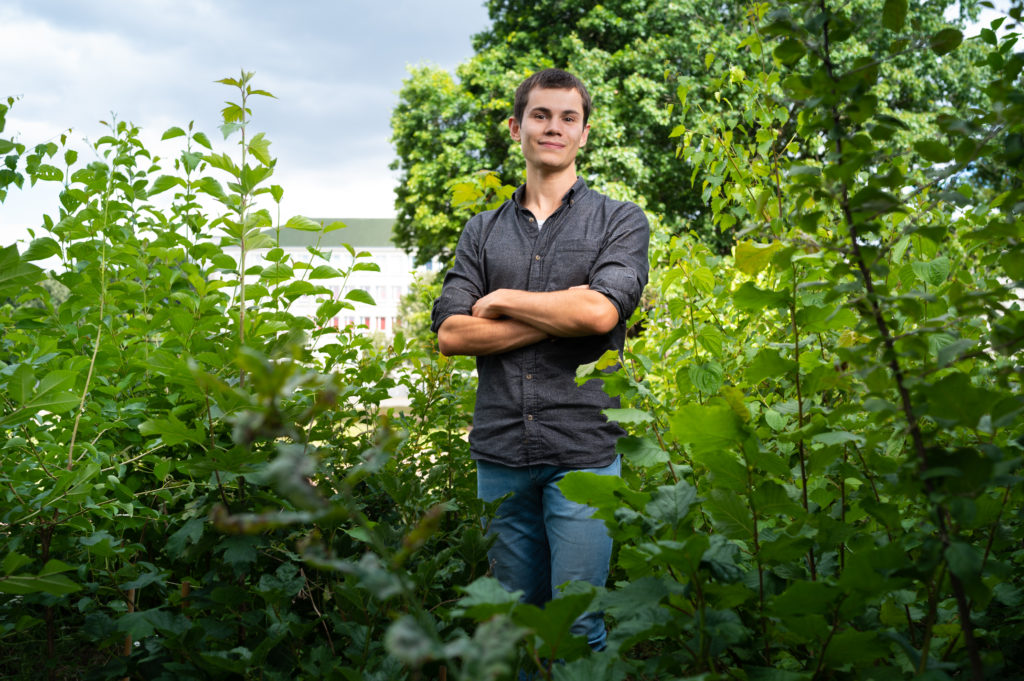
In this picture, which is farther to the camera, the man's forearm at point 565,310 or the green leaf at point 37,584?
the man's forearm at point 565,310

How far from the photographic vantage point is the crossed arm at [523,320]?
239cm

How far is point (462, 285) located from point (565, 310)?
530 millimetres

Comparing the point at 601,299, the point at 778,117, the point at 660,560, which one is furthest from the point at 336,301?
the point at 778,117

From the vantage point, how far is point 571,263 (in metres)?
2.66

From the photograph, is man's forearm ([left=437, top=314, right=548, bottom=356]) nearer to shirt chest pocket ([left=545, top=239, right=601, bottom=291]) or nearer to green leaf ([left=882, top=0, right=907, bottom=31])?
shirt chest pocket ([left=545, top=239, right=601, bottom=291])

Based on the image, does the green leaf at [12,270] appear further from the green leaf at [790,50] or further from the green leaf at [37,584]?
the green leaf at [790,50]

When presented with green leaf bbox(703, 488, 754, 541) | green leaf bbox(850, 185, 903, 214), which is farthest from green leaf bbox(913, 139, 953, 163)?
green leaf bbox(703, 488, 754, 541)

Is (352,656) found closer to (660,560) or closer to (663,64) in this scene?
(660,560)

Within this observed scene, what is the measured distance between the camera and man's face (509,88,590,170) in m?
2.74

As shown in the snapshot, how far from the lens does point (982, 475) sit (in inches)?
33.8

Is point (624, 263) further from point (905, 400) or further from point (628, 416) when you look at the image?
point (905, 400)

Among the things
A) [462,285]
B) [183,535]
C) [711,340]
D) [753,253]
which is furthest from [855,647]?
[462,285]

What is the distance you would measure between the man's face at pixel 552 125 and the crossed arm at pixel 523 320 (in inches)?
23.2

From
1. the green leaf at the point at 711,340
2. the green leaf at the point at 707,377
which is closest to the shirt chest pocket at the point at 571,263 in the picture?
the green leaf at the point at 711,340
